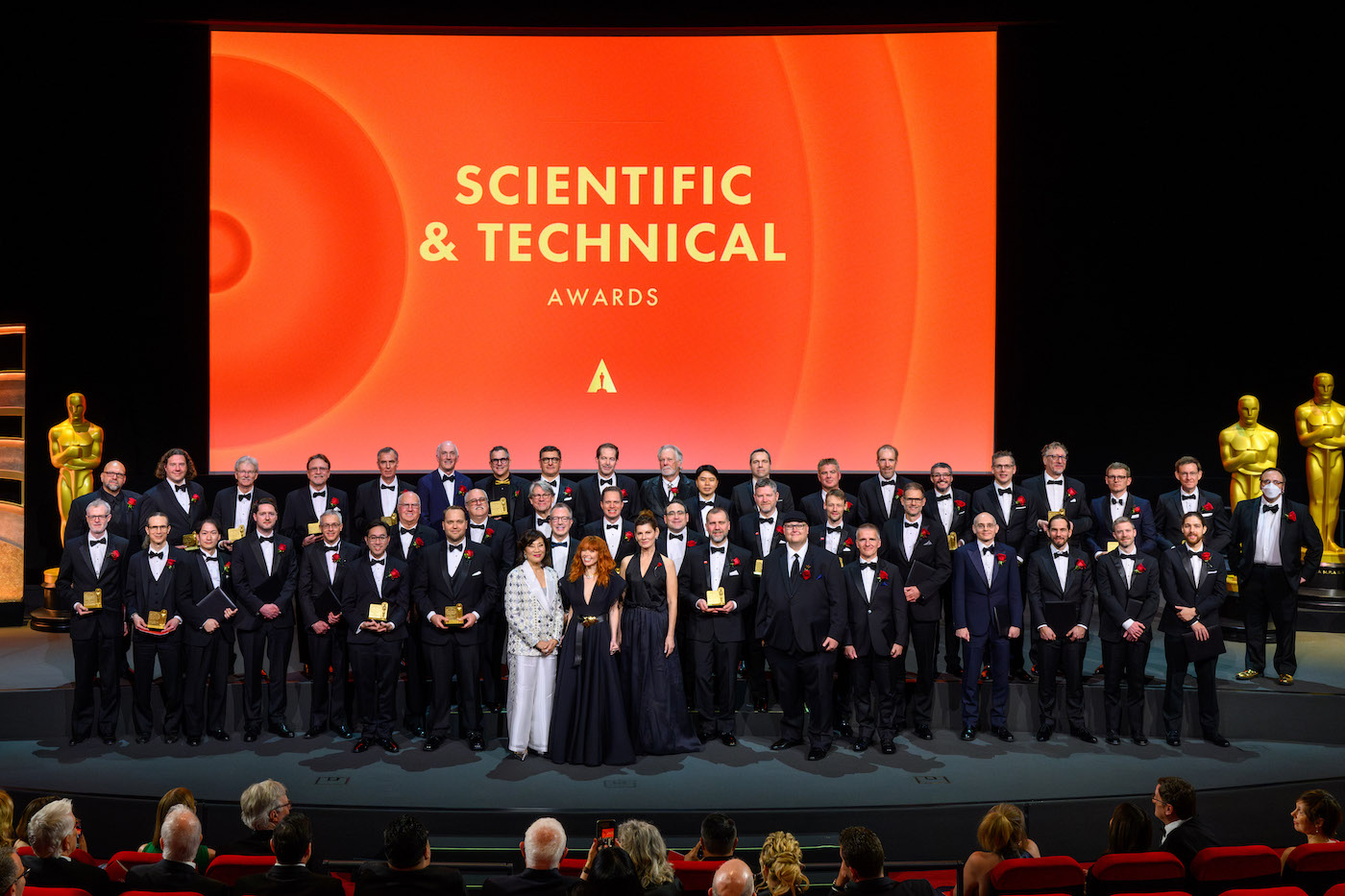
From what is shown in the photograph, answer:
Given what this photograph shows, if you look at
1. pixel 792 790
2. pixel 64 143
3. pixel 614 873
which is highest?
pixel 64 143

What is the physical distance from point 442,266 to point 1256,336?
21.9ft

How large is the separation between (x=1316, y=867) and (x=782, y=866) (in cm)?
182

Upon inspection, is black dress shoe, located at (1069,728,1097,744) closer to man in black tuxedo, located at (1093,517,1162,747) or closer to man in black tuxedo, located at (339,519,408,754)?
man in black tuxedo, located at (1093,517,1162,747)

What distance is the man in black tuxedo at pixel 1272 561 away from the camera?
680 centimetres

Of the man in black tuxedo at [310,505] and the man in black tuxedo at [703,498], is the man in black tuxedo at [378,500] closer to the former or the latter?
the man in black tuxedo at [310,505]

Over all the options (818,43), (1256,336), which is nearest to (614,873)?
(818,43)

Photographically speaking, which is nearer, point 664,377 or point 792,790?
point 792,790

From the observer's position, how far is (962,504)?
22.4 feet

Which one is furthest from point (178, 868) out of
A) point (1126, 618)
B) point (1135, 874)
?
point (1126, 618)

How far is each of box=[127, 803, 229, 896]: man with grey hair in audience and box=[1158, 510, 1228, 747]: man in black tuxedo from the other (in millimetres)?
5061

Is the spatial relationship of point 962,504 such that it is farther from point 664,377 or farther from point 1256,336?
point 1256,336

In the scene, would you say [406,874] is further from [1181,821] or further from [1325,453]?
[1325,453]

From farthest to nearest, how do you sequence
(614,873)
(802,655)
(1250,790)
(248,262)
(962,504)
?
(248,262) < (962,504) < (802,655) < (1250,790) < (614,873)

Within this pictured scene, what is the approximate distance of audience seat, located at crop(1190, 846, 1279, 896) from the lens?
3611mm
